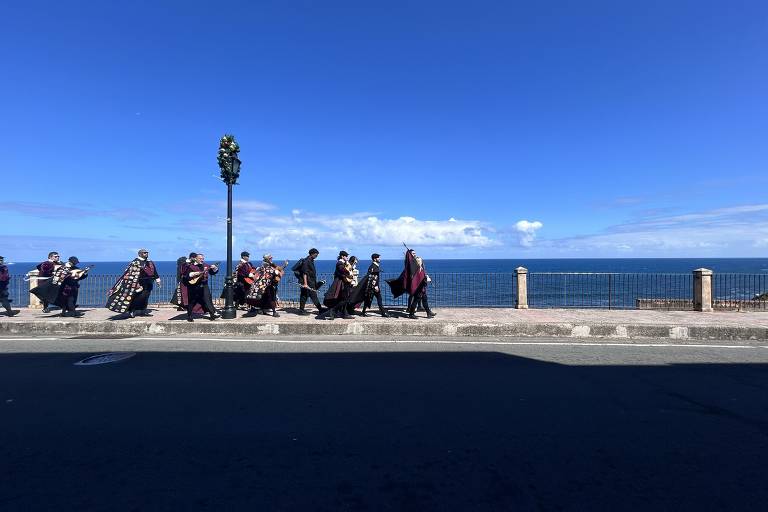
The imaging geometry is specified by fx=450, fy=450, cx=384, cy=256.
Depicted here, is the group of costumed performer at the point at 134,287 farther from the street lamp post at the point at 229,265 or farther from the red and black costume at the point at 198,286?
the street lamp post at the point at 229,265

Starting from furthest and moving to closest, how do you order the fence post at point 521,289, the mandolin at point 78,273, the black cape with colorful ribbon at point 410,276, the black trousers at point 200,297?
the fence post at point 521,289, the mandolin at point 78,273, the black cape with colorful ribbon at point 410,276, the black trousers at point 200,297

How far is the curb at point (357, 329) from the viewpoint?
370 inches

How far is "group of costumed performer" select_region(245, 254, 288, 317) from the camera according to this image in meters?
11.4

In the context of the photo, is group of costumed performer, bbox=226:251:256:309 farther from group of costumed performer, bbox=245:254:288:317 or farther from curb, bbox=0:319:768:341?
curb, bbox=0:319:768:341

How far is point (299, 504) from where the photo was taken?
2.91 metres

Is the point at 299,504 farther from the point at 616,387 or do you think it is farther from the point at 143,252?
the point at 143,252

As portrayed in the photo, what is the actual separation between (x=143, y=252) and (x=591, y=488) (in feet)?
34.8

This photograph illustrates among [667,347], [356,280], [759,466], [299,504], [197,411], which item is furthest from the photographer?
[356,280]

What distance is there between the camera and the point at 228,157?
35.6 feet

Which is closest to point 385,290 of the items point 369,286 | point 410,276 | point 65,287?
point 369,286

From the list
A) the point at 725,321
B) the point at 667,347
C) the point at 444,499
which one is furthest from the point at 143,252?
the point at 725,321

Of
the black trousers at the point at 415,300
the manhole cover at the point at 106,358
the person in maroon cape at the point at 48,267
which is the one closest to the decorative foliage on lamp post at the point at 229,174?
the manhole cover at the point at 106,358

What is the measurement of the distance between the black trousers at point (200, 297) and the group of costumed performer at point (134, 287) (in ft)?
3.99

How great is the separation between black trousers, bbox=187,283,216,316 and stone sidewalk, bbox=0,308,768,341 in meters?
0.31
